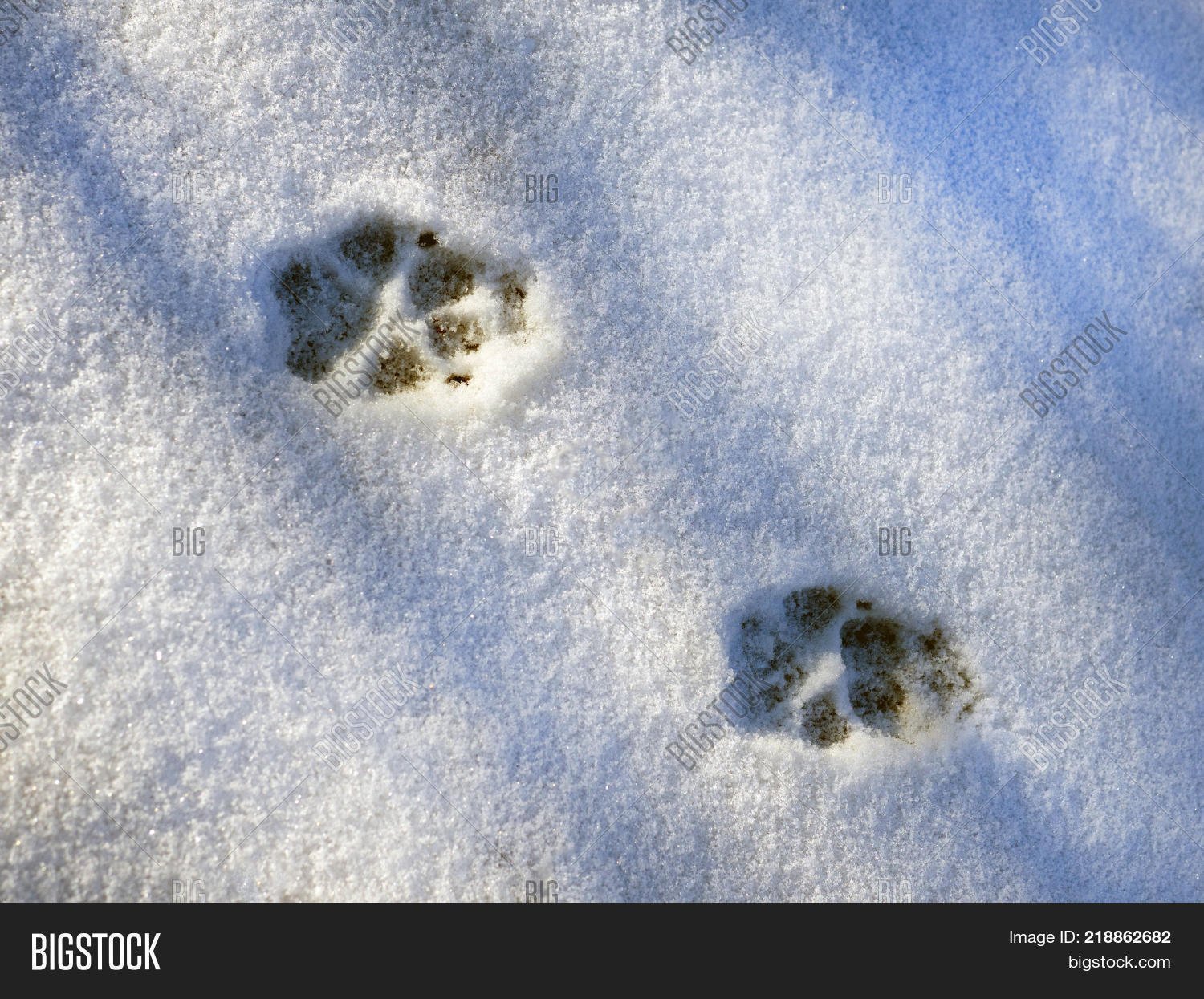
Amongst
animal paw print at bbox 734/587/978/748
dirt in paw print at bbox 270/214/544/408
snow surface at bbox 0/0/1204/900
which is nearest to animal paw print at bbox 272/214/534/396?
dirt in paw print at bbox 270/214/544/408

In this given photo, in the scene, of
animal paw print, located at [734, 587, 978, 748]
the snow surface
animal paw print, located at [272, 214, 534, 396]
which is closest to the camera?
the snow surface

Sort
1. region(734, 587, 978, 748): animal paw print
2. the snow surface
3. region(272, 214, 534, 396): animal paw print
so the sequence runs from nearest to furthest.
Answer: the snow surface
region(272, 214, 534, 396): animal paw print
region(734, 587, 978, 748): animal paw print

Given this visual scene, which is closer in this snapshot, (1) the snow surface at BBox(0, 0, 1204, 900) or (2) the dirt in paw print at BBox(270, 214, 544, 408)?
(1) the snow surface at BBox(0, 0, 1204, 900)

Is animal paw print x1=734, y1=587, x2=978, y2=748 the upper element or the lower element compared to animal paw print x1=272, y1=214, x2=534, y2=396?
lower

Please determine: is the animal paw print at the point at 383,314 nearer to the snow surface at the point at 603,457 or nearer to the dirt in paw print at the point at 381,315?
the dirt in paw print at the point at 381,315

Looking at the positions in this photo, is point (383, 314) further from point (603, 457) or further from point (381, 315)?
point (603, 457)

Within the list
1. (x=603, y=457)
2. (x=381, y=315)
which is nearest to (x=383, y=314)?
(x=381, y=315)

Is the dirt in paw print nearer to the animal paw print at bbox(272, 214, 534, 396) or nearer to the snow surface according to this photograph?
the animal paw print at bbox(272, 214, 534, 396)
